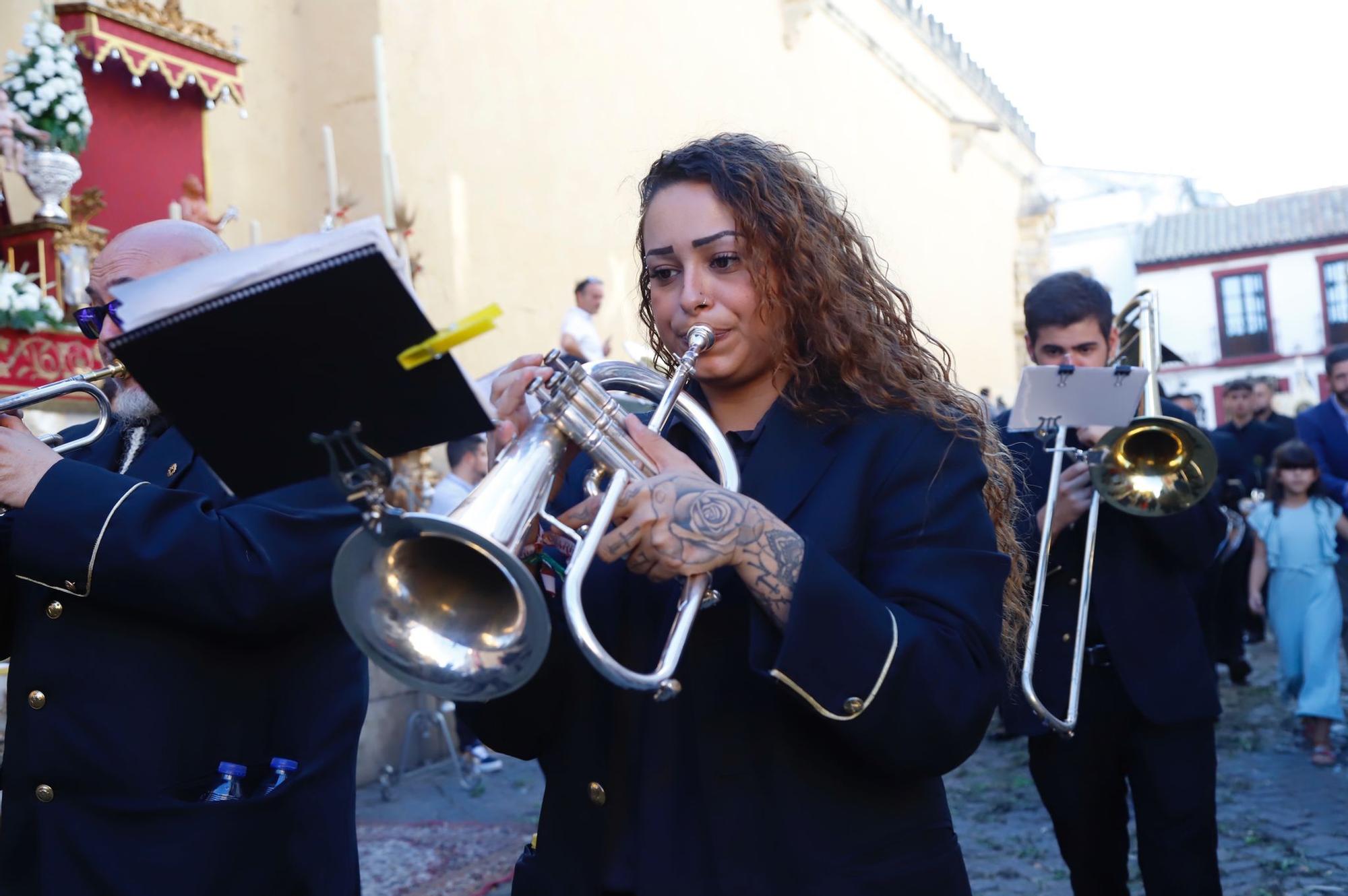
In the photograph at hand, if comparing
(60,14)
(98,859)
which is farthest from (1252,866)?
(60,14)

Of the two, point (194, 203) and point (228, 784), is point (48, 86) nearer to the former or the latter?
point (194, 203)

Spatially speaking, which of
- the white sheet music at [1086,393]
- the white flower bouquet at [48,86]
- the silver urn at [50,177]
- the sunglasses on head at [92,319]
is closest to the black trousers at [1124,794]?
the white sheet music at [1086,393]

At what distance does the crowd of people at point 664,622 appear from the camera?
1.86m

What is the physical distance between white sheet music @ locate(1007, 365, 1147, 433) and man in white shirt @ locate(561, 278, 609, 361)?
576cm

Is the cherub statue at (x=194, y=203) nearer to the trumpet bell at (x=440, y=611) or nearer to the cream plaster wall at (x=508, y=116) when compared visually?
the cream plaster wall at (x=508, y=116)

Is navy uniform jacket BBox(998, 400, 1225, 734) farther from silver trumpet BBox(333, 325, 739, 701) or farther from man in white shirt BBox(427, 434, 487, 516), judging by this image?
man in white shirt BBox(427, 434, 487, 516)

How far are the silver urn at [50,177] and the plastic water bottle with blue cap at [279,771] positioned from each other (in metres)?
4.17

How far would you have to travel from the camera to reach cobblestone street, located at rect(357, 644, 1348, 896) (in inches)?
194

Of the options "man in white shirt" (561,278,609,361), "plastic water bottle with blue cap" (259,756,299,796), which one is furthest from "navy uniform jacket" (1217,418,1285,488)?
"plastic water bottle with blue cap" (259,756,299,796)

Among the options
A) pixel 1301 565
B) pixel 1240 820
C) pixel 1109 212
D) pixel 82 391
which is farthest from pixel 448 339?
pixel 1109 212

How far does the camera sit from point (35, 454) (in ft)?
7.55

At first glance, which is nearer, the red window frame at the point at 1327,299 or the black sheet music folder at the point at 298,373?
the black sheet music folder at the point at 298,373

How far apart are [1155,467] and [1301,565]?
16.4ft

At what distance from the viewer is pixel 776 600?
182cm
